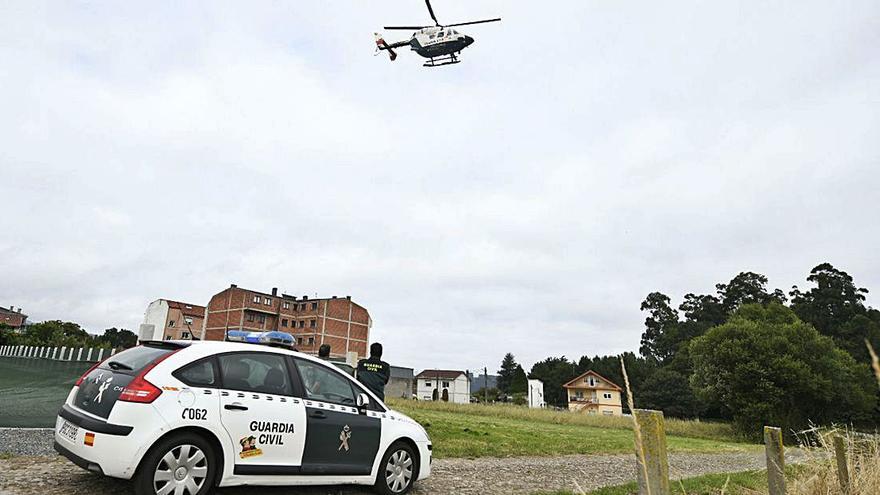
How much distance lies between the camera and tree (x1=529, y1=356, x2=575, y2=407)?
96625mm

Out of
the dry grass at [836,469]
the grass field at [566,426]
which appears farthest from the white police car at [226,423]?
the grass field at [566,426]

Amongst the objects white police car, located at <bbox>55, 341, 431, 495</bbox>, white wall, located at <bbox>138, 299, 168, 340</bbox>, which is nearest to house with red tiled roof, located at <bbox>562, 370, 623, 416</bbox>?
white wall, located at <bbox>138, 299, 168, 340</bbox>

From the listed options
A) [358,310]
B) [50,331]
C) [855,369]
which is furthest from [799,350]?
[50,331]

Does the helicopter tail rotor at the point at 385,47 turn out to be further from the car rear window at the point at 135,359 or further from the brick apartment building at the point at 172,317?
the brick apartment building at the point at 172,317

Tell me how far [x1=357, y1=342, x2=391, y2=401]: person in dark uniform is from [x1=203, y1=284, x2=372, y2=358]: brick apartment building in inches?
2734

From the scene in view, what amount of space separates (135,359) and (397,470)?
3319 mm

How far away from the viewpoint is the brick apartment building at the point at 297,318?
254 ft

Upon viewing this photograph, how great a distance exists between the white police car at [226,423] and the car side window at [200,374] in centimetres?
1

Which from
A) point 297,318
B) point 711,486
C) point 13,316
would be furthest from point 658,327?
point 13,316

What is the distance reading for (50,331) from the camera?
81.6 meters

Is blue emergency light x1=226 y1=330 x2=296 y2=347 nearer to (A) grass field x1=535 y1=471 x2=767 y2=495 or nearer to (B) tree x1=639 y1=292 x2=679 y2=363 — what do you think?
(A) grass field x1=535 y1=471 x2=767 y2=495

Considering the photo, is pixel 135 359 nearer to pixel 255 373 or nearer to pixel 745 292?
pixel 255 373

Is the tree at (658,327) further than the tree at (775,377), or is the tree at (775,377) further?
the tree at (658,327)

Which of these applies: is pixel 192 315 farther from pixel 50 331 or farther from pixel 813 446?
pixel 813 446
